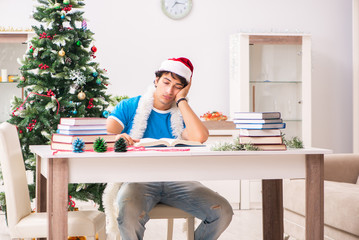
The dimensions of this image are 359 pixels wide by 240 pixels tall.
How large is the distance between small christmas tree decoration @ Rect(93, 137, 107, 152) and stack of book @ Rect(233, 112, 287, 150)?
55 cm

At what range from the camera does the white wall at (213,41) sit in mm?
5125

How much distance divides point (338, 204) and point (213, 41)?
291 centimetres

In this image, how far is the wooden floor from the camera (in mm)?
3633

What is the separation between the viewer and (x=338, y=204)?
2691 millimetres

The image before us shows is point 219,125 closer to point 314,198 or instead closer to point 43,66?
point 43,66

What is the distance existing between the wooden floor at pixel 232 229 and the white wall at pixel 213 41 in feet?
4.40

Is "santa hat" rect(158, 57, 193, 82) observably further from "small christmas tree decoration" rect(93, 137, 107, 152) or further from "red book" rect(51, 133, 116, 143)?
"small christmas tree decoration" rect(93, 137, 107, 152)

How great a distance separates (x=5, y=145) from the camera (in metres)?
2.12

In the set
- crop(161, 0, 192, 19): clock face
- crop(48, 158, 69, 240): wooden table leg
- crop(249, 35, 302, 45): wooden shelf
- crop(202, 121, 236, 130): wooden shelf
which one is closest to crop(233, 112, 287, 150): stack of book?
crop(48, 158, 69, 240): wooden table leg

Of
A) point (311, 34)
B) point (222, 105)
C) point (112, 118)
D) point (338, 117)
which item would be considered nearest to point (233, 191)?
point (222, 105)

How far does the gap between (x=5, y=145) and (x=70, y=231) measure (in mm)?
463

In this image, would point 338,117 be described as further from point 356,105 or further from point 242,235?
point 242,235

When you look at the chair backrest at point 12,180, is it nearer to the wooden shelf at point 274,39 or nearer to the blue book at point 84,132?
the blue book at point 84,132

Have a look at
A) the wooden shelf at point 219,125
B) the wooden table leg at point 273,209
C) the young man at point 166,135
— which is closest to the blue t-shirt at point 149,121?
the young man at point 166,135
